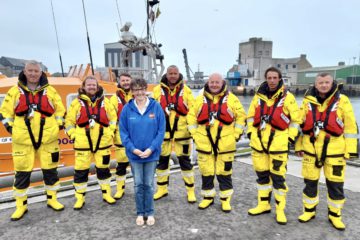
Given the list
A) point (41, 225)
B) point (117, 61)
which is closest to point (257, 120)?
point (41, 225)

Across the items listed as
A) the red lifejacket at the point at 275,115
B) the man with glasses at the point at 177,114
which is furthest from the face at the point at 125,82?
the red lifejacket at the point at 275,115

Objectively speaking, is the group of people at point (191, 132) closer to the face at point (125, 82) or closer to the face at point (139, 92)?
the face at point (139, 92)

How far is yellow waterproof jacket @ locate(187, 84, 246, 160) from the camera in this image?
3670 mm

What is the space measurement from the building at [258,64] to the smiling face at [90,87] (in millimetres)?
69493

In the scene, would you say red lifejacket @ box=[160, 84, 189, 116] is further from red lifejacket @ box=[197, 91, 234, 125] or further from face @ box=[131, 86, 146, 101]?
face @ box=[131, 86, 146, 101]

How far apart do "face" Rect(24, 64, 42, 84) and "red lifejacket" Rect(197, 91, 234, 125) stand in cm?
205

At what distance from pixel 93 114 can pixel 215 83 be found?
1.61m

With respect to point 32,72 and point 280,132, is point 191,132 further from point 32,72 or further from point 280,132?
point 32,72

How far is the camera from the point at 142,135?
322 cm

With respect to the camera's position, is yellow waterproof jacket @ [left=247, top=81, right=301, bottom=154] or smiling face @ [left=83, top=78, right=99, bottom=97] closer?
yellow waterproof jacket @ [left=247, top=81, right=301, bottom=154]

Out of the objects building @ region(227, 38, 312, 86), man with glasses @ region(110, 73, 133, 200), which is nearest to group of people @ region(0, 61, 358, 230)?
man with glasses @ region(110, 73, 133, 200)

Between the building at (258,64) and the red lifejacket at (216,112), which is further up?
the building at (258,64)

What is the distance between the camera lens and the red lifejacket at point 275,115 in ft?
11.1

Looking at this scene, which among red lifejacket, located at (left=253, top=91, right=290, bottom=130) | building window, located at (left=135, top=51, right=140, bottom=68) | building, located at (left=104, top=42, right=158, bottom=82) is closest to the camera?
red lifejacket, located at (left=253, top=91, right=290, bottom=130)
